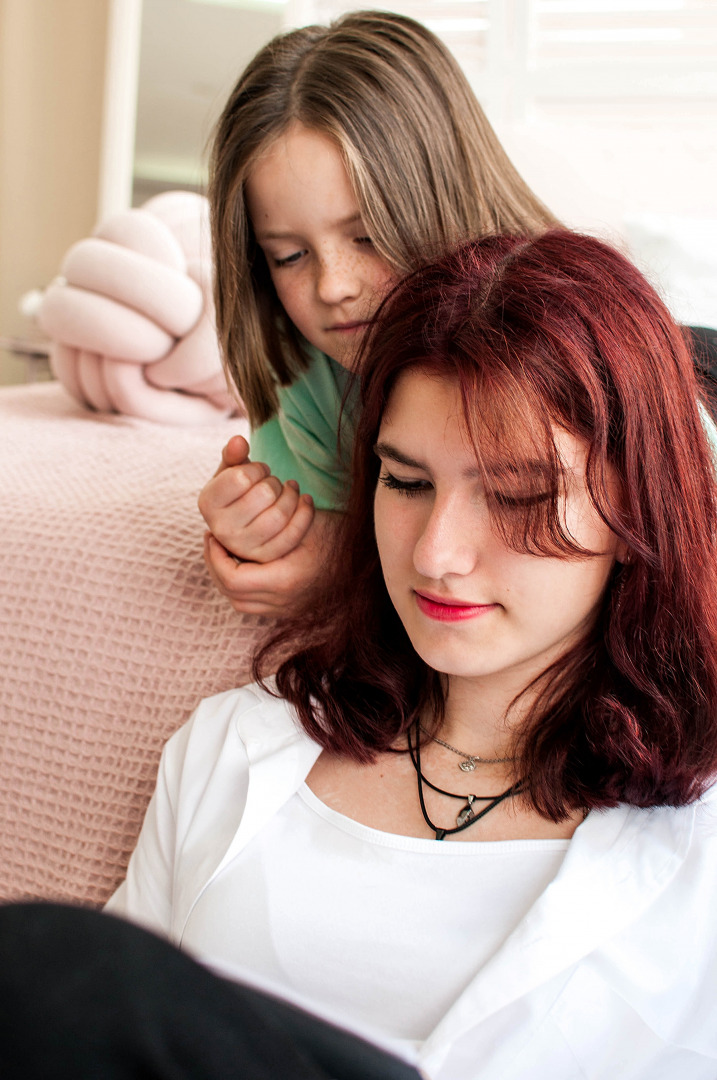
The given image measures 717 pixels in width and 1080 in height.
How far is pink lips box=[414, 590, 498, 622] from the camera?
0.74 meters

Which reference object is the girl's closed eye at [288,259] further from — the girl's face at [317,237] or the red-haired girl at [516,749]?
the red-haired girl at [516,749]

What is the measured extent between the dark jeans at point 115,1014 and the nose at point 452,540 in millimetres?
379

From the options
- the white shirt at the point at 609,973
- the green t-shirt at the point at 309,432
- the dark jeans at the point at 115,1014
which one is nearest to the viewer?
the dark jeans at the point at 115,1014

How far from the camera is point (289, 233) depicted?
1052mm

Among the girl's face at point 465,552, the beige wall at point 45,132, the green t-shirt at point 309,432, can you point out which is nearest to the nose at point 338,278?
the green t-shirt at point 309,432

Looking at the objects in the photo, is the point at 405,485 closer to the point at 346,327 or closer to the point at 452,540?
the point at 452,540

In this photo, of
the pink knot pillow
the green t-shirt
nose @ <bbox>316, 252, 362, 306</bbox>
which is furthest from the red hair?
the pink knot pillow

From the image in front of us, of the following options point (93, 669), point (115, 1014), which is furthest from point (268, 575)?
point (115, 1014)

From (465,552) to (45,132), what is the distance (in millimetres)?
3404

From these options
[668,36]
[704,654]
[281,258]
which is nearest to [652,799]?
[704,654]

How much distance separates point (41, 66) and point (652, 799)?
3.58m

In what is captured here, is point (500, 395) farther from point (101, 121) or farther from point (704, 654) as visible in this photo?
point (101, 121)

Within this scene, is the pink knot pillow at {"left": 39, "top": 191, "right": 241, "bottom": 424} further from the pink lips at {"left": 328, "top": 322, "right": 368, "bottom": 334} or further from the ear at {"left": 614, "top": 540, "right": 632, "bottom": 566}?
the ear at {"left": 614, "top": 540, "right": 632, "bottom": 566}

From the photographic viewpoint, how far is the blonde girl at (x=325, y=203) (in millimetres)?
998
